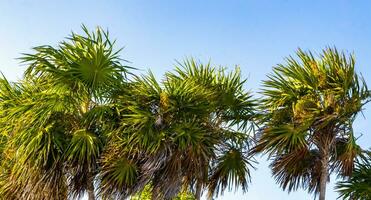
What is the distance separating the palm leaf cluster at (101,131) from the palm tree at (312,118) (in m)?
1.41

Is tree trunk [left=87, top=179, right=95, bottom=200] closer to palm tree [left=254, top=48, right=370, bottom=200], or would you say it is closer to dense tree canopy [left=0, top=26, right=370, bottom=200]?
dense tree canopy [left=0, top=26, right=370, bottom=200]

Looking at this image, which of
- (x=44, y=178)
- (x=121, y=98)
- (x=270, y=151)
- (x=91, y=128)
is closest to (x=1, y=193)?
(x=44, y=178)

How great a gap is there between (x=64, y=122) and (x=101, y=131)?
867 millimetres

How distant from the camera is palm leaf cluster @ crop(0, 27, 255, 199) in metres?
12.6

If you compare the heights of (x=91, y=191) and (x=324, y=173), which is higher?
(x=324, y=173)

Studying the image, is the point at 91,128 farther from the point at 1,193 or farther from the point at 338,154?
the point at 338,154

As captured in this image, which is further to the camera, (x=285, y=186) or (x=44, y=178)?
(x=285, y=186)

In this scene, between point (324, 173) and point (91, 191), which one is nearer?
point (91, 191)

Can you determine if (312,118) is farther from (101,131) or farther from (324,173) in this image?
(101,131)

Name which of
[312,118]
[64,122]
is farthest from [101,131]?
[312,118]

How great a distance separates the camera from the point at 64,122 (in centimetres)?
1315

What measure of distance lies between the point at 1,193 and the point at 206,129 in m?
5.17

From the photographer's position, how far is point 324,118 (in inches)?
515

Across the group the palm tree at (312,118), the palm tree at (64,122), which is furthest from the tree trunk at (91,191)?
the palm tree at (312,118)
